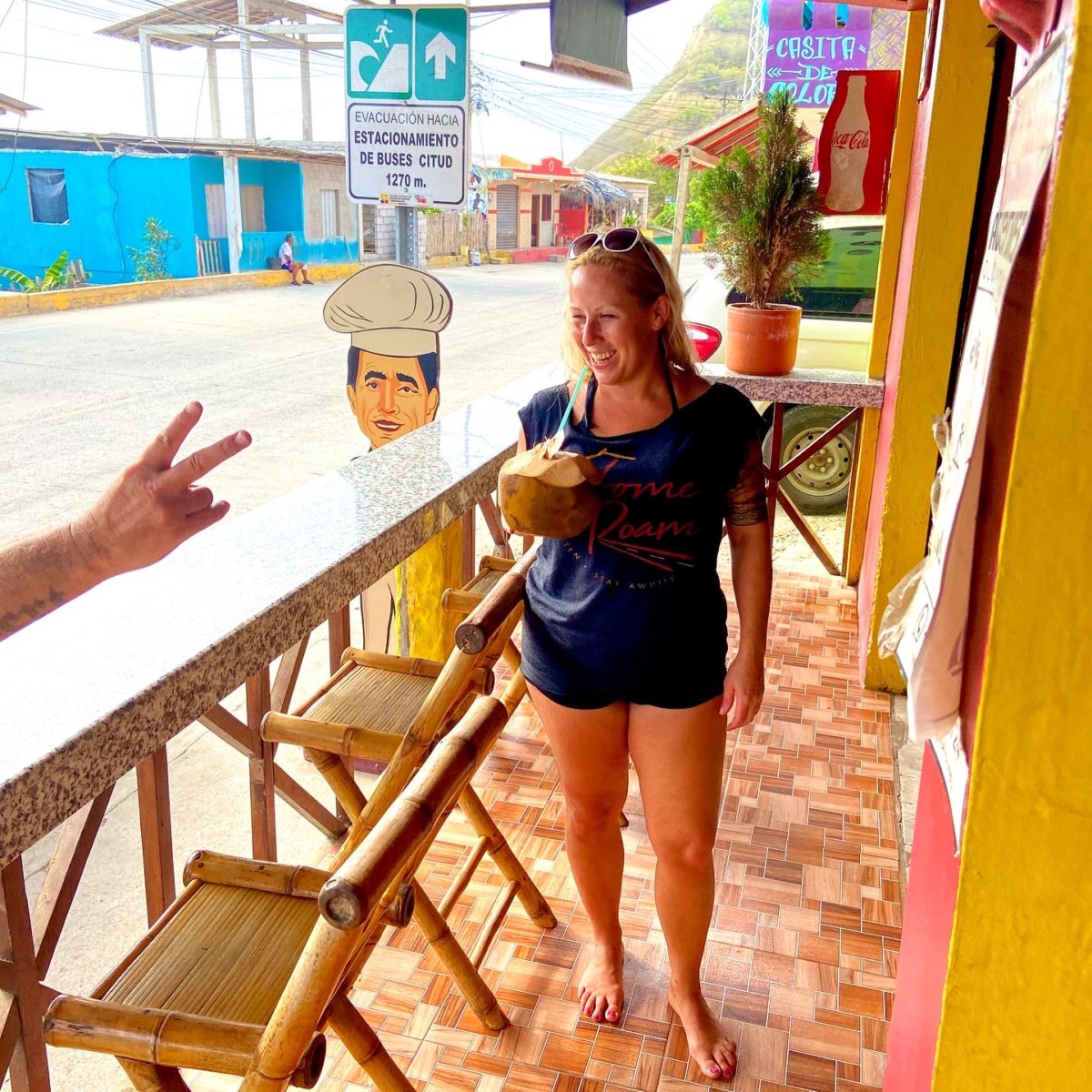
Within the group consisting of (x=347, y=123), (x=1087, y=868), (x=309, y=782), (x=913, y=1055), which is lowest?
(x=309, y=782)

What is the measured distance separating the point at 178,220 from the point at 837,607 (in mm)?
16754

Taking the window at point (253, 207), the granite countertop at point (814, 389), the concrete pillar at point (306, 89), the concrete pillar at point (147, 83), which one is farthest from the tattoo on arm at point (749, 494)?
the window at point (253, 207)

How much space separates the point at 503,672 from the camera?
3529 millimetres

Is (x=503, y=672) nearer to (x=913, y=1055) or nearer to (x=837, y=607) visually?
(x=837, y=607)

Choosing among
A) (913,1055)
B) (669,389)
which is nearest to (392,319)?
(669,389)

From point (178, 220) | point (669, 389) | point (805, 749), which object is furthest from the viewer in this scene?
point (178, 220)

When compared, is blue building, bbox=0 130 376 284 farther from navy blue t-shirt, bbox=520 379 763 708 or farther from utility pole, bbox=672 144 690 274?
navy blue t-shirt, bbox=520 379 763 708

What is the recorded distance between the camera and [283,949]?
1.36 m

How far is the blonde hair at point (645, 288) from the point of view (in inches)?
63.3

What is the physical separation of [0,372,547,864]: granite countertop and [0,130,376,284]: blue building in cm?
A: 1440

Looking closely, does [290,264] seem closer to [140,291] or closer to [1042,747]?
[140,291]

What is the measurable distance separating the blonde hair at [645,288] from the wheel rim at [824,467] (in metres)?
4.01

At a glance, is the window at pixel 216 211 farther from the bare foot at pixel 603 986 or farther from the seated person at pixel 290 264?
the bare foot at pixel 603 986

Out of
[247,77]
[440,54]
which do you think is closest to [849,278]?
[440,54]
